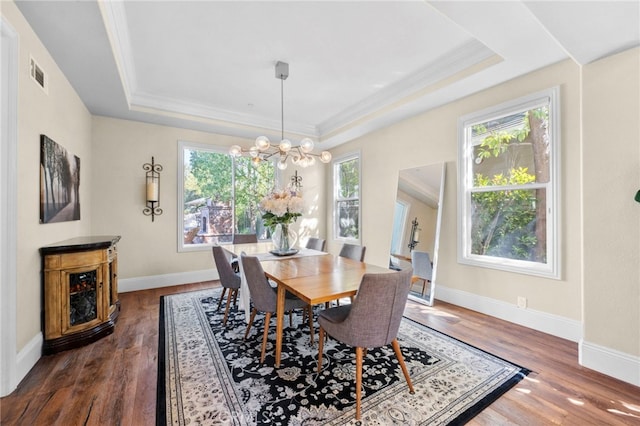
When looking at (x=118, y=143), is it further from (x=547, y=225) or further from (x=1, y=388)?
(x=547, y=225)

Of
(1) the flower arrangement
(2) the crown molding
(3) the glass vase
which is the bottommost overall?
(3) the glass vase

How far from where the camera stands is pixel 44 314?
90.7 inches

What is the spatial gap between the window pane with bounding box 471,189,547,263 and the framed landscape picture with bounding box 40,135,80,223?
4.47 m

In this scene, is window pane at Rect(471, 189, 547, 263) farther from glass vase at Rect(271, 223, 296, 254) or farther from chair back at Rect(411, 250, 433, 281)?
glass vase at Rect(271, 223, 296, 254)

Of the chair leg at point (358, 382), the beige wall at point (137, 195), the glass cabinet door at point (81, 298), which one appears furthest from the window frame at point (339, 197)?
the glass cabinet door at point (81, 298)

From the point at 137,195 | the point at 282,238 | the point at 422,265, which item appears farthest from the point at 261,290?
the point at 137,195

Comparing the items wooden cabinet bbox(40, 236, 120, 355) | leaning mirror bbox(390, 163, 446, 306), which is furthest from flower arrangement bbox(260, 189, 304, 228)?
leaning mirror bbox(390, 163, 446, 306)

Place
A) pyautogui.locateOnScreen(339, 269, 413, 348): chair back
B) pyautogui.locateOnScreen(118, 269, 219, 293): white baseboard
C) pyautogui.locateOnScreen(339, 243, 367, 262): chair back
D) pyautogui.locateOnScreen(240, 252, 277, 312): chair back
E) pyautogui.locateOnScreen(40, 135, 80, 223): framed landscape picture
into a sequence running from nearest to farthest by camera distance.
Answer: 1. pyautogui.locateOnScreen(339, 269, 413, 348): chair back
2. pyautogui.locateOnScreen(240, 252, 277, 312): chair back
3. pyautogui.locateOnScreen(40, 135, 80, 223): framed landscape picture
4. pyautogui.locateOnScreen(339, 243, 367, 262): chair back
5. pyautogui.locateOnScreen(118, 269, 219, 293): white baseboard

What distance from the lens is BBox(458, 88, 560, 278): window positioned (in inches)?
106

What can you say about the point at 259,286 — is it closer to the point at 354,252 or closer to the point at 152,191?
the point at 354,252

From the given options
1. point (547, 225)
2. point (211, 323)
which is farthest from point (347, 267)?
point (547, 225)

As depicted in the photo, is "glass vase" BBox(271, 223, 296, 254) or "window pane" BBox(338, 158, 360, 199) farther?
"window pane" BBox(338, 158, 360, 199)

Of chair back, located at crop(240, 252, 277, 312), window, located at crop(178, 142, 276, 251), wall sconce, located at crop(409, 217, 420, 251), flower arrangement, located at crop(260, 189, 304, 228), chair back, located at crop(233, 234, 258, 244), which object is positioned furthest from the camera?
window, located at crop(178, 142, 276, 251)

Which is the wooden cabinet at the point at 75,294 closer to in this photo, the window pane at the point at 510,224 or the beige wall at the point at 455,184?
the beige wall at the point at 455,184
